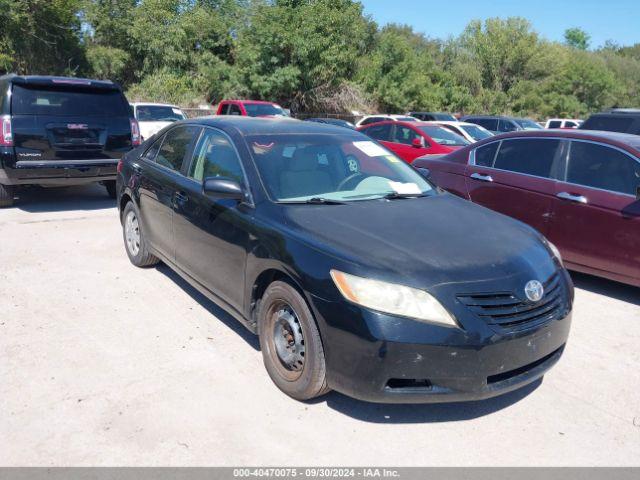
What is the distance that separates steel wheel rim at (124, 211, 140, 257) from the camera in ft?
19.1

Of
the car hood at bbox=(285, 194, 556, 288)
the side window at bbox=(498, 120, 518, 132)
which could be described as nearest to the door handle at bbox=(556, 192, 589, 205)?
the car hood at bbox=(285, 194, 556, 288)

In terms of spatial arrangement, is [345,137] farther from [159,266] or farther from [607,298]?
[607,298]

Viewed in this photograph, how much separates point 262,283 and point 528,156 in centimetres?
394

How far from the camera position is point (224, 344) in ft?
13.8

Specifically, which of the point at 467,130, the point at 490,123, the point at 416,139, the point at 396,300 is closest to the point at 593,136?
the point at 396,300

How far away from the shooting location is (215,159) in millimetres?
4391

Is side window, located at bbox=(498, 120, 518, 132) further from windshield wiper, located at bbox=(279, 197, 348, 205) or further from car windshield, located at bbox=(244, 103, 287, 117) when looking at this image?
windshield wiper, located at bbox=(279, 197, 348, 205)

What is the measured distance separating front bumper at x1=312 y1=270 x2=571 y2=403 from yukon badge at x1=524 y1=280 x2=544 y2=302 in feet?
0.60

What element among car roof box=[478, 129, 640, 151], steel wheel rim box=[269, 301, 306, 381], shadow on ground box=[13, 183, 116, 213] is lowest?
shadow on ground box=[13, 183, 116, 213]

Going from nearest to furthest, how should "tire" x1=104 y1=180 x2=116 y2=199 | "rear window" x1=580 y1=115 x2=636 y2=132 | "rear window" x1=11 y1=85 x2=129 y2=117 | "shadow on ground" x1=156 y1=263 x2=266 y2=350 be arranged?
"shadow on ground" x1=156 y1=263 x2=266 y2=350 < "rear window" x1=11 y1=85 x2=129 y2=117 < "tire" x1=104 y1=180 x2=116 y2=199 < "rear window" x1=580 y1=115 x2=636 y2=132

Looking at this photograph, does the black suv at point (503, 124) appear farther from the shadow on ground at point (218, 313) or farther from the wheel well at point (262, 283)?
the wheel well at point (262, 283)

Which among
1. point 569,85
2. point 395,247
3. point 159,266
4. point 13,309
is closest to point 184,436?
point 395,247

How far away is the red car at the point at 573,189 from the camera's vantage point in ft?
17.4

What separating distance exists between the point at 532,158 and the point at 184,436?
4.82 metres
